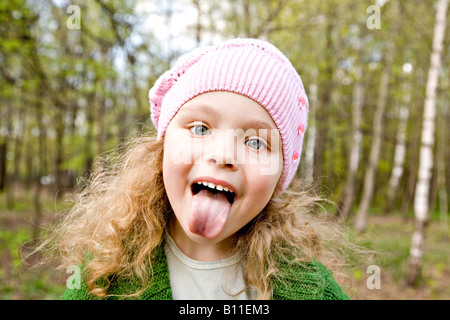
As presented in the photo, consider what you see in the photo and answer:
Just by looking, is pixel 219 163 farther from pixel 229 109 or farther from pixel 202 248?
pixel 202 248

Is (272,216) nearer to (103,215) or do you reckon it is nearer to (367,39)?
(103,215)

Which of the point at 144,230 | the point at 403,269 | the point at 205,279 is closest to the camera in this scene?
the point at 205,279

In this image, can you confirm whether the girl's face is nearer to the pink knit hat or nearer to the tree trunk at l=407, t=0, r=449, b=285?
the pink knit hat

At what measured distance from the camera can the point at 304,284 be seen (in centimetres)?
164

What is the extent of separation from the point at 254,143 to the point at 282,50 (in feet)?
27.1

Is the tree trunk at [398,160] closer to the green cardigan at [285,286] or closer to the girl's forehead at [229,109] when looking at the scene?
the green cardigan at [285,286]

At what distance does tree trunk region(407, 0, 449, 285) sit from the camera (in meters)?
6.08

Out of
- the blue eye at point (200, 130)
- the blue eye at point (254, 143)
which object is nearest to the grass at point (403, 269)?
the blue eye at point (254, 143)

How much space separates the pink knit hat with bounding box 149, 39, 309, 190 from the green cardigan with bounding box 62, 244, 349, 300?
1.38 ft

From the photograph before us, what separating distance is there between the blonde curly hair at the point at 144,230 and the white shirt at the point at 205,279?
0.06 metres

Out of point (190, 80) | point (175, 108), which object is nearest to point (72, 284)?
point (175, 108)

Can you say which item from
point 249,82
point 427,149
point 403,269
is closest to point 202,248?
point 249,82

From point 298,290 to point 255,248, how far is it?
0.26m

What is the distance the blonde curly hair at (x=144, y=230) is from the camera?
1.60m
